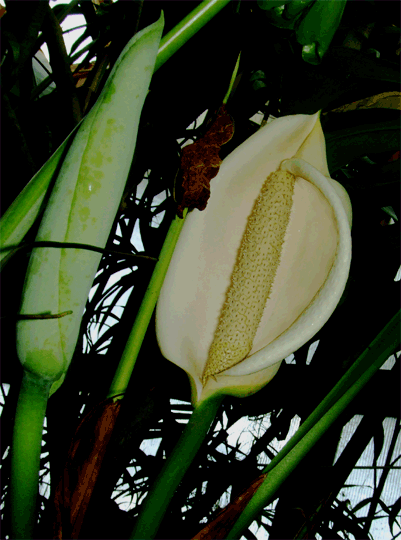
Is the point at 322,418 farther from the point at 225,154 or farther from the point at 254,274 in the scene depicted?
the point at 225,154

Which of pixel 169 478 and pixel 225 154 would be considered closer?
pixel 169 478

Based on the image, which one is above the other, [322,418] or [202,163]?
[202,163]

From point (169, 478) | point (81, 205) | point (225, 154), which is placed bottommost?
point (169, 478)

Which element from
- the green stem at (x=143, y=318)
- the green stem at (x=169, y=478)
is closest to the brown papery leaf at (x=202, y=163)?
the green stem at (x=143, y=318)

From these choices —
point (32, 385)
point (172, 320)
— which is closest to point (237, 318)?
point (172, 320)

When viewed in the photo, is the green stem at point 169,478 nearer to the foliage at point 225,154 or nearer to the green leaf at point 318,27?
the foliage at point 225,154

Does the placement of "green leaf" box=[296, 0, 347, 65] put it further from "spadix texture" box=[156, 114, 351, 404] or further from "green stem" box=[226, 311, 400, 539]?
"green stem" box=[226, 311, 400, 539]

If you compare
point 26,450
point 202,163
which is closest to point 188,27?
point 202,163
